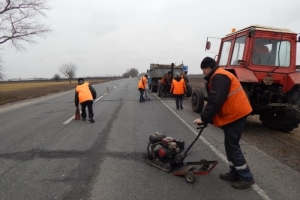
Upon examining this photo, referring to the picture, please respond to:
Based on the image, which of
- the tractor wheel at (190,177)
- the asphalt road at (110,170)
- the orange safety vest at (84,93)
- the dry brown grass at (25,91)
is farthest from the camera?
the dry brown grass at (25,91)

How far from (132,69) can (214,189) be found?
586 feet

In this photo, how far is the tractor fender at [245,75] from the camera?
6659 mm

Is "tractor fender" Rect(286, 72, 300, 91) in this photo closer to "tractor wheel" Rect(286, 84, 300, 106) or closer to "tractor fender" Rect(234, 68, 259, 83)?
"tractor wheel" Rect(286, 84, 300, 106)

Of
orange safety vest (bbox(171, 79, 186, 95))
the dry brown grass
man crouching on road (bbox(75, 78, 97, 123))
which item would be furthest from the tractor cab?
the dry brown grass

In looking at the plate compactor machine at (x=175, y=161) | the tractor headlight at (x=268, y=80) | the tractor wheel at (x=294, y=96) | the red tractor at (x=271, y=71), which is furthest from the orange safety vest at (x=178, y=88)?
the plate compactor machine at (x=175, y=161)

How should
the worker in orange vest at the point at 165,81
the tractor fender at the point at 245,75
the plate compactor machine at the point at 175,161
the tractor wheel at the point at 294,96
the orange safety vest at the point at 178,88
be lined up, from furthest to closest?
the worker in orange vest at the point at 165,81 → the orange safety vest at the point at 178,88 → the tractor wheel at the point at 294,96 → the tractor fender at the point at 245,75 → the plate compactor machine at the point at 175,161

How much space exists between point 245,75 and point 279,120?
6.00 feet

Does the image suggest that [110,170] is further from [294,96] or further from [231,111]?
[294,96]

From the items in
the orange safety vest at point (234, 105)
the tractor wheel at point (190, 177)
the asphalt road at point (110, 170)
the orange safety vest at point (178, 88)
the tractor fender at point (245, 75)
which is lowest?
the asphalt road at point (110, 170)

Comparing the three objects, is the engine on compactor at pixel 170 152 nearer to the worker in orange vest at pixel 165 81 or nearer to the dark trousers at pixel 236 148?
the dark trousers at pixel 236 148

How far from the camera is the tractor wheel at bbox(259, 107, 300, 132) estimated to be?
23.2 feet

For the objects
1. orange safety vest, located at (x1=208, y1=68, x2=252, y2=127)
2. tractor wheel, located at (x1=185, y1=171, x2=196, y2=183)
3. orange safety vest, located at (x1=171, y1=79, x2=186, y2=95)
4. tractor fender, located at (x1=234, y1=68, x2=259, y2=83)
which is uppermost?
tractor fender, located at (x1=234, y1=68, x2=259, y2=83)

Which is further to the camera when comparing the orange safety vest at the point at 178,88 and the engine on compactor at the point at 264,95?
the orange safety vest at the point at 178,88

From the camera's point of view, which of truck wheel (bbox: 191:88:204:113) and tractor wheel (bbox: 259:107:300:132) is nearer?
tractor wheel (bbox: 259:107:300:132)
